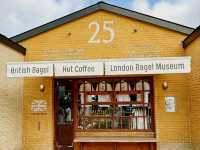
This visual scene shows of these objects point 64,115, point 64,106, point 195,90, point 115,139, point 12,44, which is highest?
point 12,44

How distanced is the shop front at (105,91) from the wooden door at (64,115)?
3 cm

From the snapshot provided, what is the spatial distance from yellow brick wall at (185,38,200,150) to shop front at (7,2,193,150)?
0.38 metres

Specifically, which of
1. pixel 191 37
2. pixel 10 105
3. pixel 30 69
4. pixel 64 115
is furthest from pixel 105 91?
pixel 191 37

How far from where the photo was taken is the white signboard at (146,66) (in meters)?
9.80

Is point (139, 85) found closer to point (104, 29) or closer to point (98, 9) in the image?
point (104, 29)

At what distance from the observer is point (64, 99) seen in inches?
464

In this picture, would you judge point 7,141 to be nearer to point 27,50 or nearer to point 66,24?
point 27,50

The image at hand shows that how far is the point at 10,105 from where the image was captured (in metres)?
10.7

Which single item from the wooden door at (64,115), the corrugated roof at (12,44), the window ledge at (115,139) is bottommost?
the window ledge at (115,139)

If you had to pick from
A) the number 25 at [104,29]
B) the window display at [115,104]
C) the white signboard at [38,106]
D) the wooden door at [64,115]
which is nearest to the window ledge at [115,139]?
the window display at [115,104]

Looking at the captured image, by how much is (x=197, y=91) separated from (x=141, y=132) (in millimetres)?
2249

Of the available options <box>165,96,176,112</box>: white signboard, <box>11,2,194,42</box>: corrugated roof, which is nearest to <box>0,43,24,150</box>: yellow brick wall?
<box>11,2,194,42</box>: corrugated roof

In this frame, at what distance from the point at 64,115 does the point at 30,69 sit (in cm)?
224

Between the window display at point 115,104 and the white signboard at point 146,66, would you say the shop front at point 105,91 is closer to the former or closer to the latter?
the window display at point 115,104
